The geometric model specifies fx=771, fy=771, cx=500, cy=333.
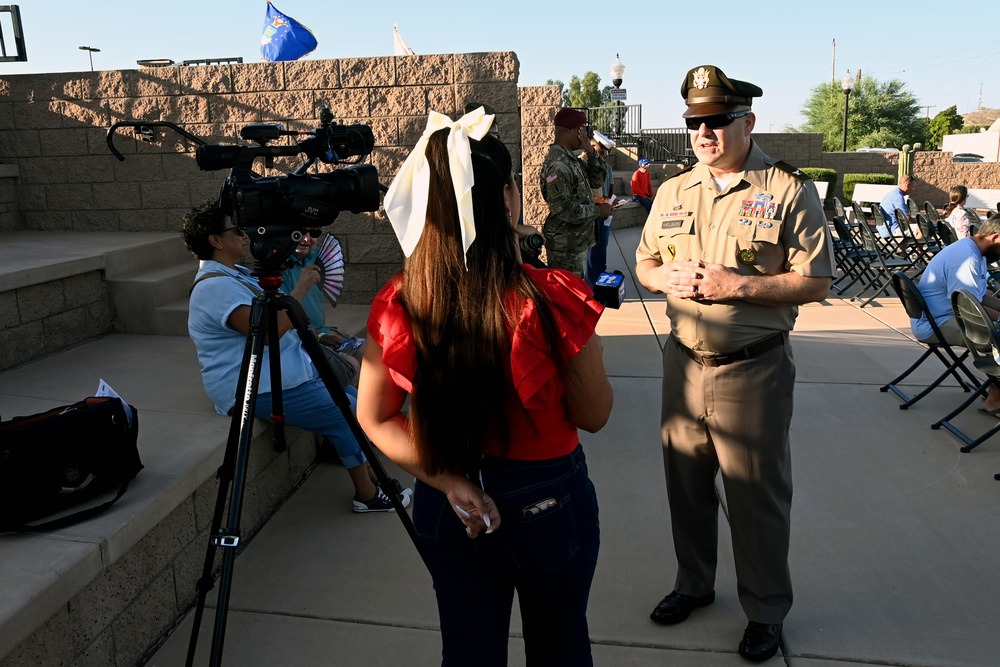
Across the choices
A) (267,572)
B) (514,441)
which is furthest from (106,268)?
(514,441)

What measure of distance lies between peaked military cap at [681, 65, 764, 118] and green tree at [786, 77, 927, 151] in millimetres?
46808

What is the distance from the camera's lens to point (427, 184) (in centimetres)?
154

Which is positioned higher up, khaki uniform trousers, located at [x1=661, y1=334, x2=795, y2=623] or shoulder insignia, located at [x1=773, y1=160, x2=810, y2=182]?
shoulder insignia, located at [x1=773, y1=160, x2=810, y2=182]

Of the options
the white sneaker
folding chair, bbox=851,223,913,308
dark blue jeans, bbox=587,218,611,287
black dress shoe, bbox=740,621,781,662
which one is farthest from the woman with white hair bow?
folding chair, bbox=851,223,913,308

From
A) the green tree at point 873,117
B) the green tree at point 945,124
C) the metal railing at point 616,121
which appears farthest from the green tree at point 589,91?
the metal railing at point 616,121

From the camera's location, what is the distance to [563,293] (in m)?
1.64

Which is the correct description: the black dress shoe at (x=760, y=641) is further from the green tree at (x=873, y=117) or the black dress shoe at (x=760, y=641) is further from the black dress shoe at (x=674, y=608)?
the green tree at (x=873, y=117)

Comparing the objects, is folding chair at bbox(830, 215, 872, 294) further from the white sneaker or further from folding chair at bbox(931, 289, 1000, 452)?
the white sneaker

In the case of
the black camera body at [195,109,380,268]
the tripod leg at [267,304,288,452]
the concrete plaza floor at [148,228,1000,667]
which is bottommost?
the concrete plaza floor at [148,228,1000,667]

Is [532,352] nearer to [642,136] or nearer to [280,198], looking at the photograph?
[280,198]

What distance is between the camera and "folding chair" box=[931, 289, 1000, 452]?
4277mm

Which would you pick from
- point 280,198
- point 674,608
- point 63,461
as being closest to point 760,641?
point 674,608

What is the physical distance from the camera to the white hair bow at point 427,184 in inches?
59.1

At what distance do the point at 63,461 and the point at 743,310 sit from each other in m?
2.23
